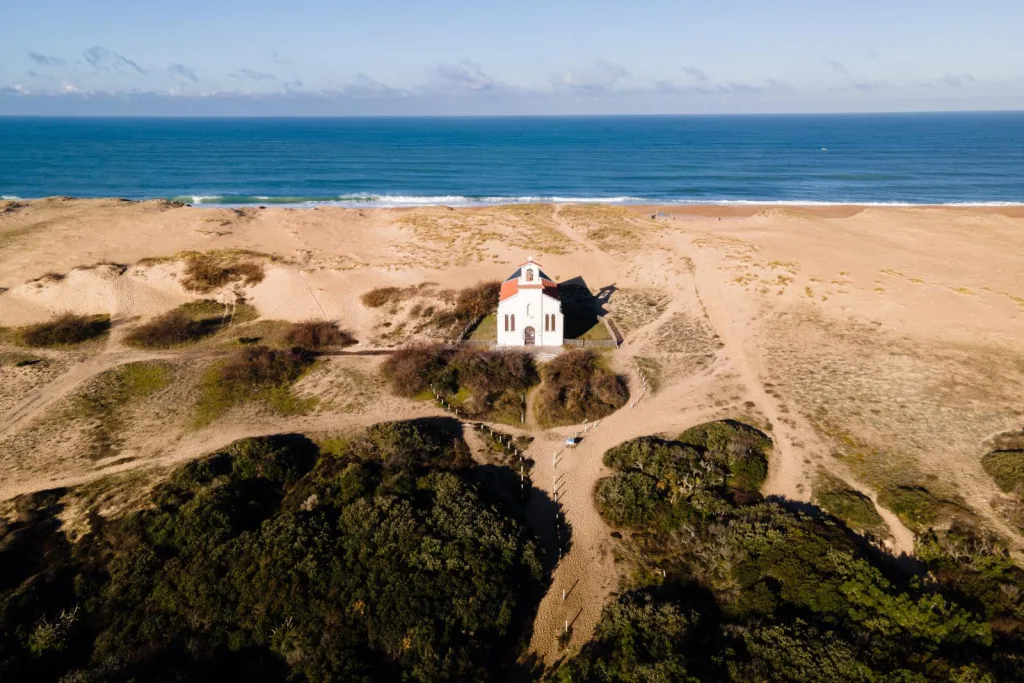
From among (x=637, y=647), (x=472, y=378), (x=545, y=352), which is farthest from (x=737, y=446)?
(x=472, y=378)

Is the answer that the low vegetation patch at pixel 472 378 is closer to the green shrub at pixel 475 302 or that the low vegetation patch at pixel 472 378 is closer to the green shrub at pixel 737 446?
the green shrub at pixel 475 302

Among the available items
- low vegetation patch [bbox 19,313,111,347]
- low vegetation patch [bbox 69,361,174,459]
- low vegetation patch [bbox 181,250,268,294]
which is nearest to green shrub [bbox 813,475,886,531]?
low vegetation patch [bbox 69,361,174,459]

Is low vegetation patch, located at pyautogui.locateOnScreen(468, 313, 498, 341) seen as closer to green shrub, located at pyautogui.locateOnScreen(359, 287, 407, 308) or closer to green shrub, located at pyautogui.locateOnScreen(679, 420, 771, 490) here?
green shrub, located at pyautogui.locateOnScreen(359, 287, 407, 308)

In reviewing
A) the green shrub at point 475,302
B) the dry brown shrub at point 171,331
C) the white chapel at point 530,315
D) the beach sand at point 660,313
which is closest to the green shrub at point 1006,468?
the beach sand at point 660,313

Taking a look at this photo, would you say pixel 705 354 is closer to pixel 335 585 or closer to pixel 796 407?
pixel 796 407

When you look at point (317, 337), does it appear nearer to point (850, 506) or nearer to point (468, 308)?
point (468, 308)

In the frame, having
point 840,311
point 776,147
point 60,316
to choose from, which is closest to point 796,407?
point 840,311
